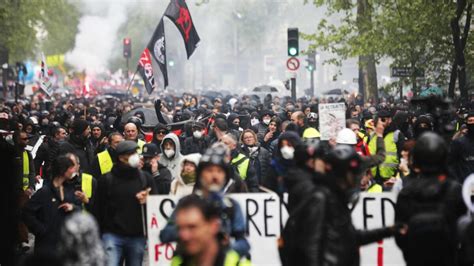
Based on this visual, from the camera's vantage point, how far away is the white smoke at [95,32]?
76312 mm

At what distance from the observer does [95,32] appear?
7906 cm

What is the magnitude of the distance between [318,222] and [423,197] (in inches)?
33.6

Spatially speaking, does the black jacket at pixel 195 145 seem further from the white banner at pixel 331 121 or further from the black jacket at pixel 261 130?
the white banner at pixel 331 121

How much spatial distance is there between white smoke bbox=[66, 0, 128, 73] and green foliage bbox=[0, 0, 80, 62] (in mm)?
913

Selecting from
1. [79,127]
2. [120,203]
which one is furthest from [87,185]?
[79,127]

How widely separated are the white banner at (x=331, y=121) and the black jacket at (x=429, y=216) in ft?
24.1

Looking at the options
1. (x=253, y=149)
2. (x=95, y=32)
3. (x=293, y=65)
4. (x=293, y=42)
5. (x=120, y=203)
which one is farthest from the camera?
(x=95, y=32)

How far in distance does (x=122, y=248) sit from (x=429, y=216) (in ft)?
11.6

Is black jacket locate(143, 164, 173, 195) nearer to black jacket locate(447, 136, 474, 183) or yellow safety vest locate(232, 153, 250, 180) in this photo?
yellow safety vest locate(232, 153, 250, 180)

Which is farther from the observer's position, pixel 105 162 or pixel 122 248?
pixel 105 162

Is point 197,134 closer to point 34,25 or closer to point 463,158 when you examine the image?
point 463,158

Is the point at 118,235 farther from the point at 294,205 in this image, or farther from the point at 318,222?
the point at 318,222

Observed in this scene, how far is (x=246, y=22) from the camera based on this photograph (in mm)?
106500

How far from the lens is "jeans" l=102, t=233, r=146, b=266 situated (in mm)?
9398
